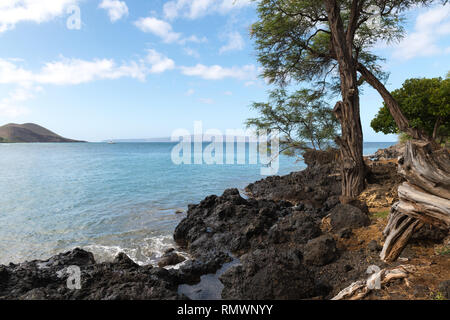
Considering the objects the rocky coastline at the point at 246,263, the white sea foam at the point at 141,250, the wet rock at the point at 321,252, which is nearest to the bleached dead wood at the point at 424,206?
the rocky coastline at the point at 246,263

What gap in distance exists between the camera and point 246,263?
5242mm

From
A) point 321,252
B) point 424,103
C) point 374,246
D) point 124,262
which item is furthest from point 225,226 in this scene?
point 424,103

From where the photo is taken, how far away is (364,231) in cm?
681

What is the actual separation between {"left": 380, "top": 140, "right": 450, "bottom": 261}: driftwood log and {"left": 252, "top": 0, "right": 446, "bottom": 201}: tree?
15.6 ft

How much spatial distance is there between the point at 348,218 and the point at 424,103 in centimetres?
1272

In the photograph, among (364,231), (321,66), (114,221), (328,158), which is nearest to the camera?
(364,231)

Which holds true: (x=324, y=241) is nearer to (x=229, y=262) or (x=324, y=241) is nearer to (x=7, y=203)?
(x=229, y=262)

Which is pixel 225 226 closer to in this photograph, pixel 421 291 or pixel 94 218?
pixel 421 291

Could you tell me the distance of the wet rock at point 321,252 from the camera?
5598 mm

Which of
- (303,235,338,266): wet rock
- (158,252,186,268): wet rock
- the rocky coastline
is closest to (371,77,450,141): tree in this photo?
the rocky coastline

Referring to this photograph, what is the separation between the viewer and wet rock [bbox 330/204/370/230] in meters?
7.23
